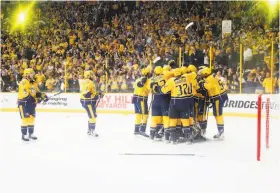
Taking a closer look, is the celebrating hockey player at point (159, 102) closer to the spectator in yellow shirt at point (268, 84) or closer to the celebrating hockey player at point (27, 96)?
the celebrating hockey player at point (27, 96)

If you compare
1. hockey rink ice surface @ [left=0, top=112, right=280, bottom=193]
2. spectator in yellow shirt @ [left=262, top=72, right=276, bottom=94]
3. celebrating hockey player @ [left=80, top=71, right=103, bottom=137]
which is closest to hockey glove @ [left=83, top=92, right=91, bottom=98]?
celebrating hockey player @ [left=80, top=71, right=103, bottom=137]

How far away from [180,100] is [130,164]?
1.42m

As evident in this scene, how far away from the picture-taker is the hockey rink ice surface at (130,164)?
11.8 feet

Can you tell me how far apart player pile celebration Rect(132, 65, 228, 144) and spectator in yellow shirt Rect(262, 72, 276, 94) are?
3.57 m

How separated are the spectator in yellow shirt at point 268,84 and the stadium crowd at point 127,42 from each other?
22 mm

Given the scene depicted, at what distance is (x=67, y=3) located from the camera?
13211 millimetres

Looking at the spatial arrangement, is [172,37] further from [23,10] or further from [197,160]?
[197,160]

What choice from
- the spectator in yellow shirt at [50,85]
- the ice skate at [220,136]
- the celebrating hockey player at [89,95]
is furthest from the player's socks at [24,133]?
the spectator in yellow shirt at [50,85]

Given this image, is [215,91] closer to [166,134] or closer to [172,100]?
[172,100]

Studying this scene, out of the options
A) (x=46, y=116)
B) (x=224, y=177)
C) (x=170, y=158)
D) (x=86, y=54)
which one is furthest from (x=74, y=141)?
(x=86, y=54)

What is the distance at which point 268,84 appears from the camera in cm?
939

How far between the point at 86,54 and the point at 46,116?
260 cm

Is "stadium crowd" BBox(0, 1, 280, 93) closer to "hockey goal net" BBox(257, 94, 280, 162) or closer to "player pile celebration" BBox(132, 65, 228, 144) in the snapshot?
"hockey goal net" BBox(257, 94, 280, 162)

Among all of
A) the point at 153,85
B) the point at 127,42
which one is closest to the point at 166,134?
the point at 153,85
